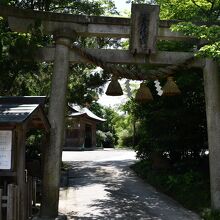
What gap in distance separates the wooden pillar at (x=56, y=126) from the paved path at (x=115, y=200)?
85 centimetres

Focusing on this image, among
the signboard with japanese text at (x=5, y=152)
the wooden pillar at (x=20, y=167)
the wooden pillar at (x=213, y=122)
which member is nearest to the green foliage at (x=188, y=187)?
the wooden pillar at (x=213, y=122)

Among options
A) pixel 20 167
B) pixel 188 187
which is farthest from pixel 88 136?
pixel 20 167

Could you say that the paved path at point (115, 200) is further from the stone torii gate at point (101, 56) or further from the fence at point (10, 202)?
the fence at point (10, 202)

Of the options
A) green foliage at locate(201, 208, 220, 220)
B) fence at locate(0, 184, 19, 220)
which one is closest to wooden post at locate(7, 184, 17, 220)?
fence at locate(0, 184, 19, 220)

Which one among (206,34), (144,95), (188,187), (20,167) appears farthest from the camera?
(188,187)

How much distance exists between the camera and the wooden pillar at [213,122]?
32.9 ft

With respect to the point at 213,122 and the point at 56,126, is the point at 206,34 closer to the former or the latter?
the point at 213,122

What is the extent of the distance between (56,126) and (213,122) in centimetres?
404

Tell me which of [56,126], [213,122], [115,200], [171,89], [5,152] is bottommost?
[115,200]

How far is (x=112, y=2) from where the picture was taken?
16.7 meters

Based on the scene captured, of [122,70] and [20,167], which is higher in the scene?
[122,70]

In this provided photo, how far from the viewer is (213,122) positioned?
10180 mm

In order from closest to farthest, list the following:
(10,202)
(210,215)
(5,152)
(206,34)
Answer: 1. (10,202)
2. (5,152)
3. (206,34)
4. (210,215)

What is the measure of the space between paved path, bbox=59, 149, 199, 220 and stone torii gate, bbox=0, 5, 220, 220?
1.28m
